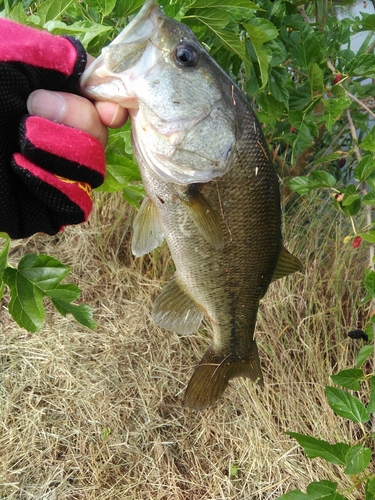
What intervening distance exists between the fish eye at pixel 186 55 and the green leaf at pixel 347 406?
3.04 feet

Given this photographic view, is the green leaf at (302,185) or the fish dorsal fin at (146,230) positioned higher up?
the fish dorsal fin at (146,230)

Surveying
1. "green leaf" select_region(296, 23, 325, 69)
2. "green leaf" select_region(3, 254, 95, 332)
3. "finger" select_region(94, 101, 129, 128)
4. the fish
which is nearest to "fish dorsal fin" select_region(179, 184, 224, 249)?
the fish

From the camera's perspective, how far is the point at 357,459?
4.15 ft

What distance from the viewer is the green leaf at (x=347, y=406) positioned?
4.28 feet

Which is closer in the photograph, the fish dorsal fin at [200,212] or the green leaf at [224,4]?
the fish dorsal fin at [200,212]

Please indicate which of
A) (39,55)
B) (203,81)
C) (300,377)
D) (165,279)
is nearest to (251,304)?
(203,81)

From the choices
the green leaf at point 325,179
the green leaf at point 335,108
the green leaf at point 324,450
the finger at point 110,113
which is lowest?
the green leaf at point 324,450

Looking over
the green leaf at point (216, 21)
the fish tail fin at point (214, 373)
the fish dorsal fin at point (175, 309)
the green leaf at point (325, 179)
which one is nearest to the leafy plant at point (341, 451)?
the fish tail fin at point (214, 373)

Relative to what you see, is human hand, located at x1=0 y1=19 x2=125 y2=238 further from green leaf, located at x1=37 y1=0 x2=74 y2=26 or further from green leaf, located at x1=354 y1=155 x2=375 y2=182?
green leaf, located at x1=354 y1=155 x2=375 y2=182

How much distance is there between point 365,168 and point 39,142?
1.03m

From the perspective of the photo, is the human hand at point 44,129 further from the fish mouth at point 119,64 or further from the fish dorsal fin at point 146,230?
the fish dorsal fin at point 146,230

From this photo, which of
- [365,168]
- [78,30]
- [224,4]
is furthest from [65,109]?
[365,168]

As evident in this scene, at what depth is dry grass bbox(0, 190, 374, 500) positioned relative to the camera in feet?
7.30

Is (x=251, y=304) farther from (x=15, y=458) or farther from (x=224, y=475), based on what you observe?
(x=15, y=458)
